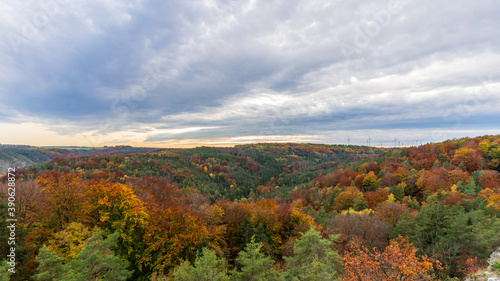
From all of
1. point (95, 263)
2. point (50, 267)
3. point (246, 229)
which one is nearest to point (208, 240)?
point (246, 229)

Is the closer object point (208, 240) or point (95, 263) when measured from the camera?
point (95, 263)

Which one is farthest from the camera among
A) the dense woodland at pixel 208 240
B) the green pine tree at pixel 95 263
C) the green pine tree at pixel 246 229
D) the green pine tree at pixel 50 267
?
the green pine tree at pixel 246 229

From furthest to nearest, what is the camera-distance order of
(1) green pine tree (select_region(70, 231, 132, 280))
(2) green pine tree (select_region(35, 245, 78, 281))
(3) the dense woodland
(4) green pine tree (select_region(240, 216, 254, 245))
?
(4) green pine tree (select_region(240, 216, 254, 245))
(3) the dense woodland
(1) green pine tree (select_region(70, 231, 132, 280))
(2) green pine tree (select_region(35, 245, 78, 281))

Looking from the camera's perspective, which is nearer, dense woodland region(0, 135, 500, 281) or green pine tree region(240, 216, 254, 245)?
dense woodland region(0, 135, 500, 281)

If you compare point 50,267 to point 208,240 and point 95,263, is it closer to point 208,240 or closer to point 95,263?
point 95,263

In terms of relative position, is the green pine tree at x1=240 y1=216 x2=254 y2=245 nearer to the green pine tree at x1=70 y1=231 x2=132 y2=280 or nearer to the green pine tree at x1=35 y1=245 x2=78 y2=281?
the green pine tree at x1=70 y1=231 x2=132 y2=280

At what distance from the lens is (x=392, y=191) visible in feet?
268

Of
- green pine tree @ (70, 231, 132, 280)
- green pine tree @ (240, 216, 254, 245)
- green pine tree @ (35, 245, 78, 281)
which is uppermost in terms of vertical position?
green pine tree @ (35, 245, 78, 281)

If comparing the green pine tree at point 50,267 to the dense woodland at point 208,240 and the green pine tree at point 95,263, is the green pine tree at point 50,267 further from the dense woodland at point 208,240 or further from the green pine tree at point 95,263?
the green pine tree at point 95,263

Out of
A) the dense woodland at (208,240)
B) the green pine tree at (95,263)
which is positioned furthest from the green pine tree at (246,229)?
the green pine tree at (95,263)

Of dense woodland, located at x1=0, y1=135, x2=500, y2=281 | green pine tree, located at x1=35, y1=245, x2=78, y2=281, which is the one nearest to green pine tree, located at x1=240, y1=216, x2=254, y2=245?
dense woodland, located at x1=0, y1=135, x2=500, y2=281

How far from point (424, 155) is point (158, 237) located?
514 feet

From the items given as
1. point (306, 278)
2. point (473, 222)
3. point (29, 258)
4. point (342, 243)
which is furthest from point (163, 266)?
point (473, 222)

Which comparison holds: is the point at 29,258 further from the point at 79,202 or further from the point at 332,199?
the point at 332,199
